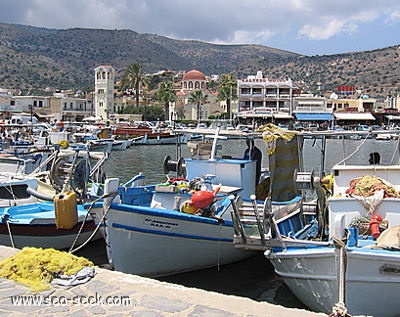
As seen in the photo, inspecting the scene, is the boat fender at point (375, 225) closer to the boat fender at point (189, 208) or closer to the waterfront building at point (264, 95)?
the boat fender at point (189, 208)

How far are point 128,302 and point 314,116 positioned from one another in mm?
98210

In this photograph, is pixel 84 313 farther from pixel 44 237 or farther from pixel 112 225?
pixel 44 237

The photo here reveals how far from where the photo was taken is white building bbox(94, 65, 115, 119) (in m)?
105

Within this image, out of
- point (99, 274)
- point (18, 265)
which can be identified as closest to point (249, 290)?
point (99, 274)

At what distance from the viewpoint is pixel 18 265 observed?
7.56 meters

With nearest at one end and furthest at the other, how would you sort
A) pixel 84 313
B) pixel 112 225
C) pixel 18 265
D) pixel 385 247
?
pixel 84 313, pixel 18 265, pixel 385 247, pixel 112 225

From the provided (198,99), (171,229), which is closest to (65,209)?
(171,229)

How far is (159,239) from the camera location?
1138cm

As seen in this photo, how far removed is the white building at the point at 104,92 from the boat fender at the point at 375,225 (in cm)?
9914

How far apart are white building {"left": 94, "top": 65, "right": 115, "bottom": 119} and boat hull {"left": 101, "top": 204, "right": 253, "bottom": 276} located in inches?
3786

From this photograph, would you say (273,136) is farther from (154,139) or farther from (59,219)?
(154,139)

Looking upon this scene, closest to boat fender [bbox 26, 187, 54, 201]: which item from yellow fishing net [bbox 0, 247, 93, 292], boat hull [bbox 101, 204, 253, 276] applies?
boat hull [bbox 101, 204, 253, 276]

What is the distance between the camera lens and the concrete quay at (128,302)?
6.21 metres

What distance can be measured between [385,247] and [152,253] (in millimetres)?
5145
